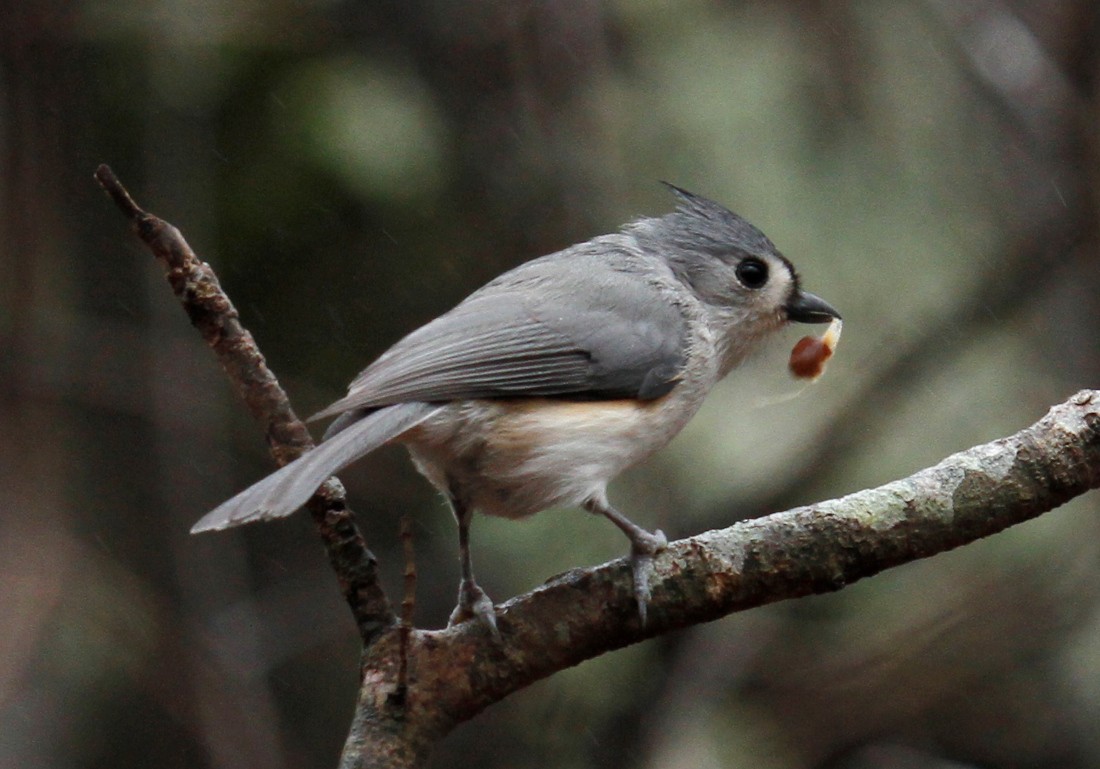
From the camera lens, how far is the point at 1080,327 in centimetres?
448

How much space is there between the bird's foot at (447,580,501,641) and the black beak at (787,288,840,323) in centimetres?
138

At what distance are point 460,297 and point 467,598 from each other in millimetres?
2323

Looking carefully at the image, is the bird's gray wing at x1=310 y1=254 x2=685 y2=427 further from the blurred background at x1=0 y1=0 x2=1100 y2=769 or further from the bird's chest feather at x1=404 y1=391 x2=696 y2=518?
the blurred background at x1=0 y1=0 x2=1100 y2=769

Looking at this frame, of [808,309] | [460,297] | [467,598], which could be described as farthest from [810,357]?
[460,297]

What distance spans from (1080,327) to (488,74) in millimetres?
2419

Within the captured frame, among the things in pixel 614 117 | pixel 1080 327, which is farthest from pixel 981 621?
pixel 614 117

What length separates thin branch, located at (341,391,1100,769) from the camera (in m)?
2.26

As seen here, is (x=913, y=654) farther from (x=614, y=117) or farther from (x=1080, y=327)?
(x=614, y=117)

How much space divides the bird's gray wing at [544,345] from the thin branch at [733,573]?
22.9 inches

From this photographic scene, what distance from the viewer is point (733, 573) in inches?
92.6

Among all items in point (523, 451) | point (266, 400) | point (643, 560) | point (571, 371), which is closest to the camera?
point (643, 560)

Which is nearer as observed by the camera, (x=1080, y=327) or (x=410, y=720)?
(x=410, y=720)

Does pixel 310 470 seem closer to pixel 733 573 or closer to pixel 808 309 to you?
pixel 733 573

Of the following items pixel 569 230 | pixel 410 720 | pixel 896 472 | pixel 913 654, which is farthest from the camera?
pixel 569 230
